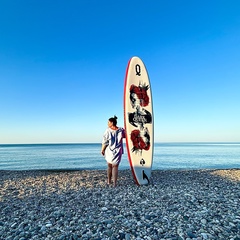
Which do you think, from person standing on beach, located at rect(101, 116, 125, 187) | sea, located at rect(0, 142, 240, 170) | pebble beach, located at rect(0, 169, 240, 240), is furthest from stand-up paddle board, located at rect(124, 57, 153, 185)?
sea, located at rect(0, 142, 240, 170)

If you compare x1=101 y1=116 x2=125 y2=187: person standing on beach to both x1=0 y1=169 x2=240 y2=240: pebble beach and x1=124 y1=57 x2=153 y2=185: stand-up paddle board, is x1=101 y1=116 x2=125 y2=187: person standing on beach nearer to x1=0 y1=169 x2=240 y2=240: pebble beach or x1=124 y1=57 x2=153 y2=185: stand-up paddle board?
x1=124 y1=57 x2=153 y2=185: stand-up paddle board

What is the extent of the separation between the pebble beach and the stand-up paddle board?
100 centimetres

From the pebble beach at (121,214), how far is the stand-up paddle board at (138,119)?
998mm

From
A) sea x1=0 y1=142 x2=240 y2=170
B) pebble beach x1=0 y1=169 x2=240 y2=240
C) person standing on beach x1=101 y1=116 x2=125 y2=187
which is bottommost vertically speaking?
sea x1=0 y1=142 x2=240 y2=170

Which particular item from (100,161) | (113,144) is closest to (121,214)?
(113,144)

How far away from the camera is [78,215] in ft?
14.1

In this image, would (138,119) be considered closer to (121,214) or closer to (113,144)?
(113,144)

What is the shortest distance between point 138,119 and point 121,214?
3.85 meters

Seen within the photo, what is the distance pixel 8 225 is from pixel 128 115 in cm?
466

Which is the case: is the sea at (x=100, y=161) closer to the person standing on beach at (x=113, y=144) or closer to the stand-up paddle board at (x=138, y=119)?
the stand-up paddle board at (x=138, y=119)

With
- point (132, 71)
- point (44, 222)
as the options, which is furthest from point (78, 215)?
point (132, 71)

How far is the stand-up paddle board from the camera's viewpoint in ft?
23.8

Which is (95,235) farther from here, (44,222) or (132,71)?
(132,71)

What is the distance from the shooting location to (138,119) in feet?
24.8
